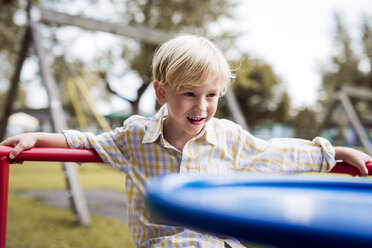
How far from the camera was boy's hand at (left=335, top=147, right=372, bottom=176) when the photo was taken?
132cm

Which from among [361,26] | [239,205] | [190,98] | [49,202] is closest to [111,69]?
[49,202]

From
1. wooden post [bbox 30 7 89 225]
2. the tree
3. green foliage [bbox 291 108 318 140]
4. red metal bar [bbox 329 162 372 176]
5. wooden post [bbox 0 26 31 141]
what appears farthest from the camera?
green foliage [bbox 291 108 318 140]

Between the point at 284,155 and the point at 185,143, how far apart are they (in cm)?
38

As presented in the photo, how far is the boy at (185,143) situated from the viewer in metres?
1.30

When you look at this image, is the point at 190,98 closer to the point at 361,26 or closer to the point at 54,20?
the point at 54,20

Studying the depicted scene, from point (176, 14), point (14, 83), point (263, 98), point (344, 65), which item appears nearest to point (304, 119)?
point (263, 98)

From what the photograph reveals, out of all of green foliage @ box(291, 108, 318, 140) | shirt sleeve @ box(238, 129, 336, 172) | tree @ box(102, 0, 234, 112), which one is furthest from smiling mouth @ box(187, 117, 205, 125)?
green foliage @ box(291, 108, 318, 140)

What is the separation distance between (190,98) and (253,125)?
2407 centimetres

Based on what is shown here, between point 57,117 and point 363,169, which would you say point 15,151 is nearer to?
point 363,169

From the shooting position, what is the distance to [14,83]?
411 cm

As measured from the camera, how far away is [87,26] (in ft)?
13.8

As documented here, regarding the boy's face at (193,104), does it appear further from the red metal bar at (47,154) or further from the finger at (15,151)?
the finger at (15,151)

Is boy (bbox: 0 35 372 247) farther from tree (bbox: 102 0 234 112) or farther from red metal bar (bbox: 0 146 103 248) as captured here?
tree (bbox: 102 0 234 112)

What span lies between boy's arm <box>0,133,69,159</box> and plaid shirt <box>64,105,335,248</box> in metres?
0.03
